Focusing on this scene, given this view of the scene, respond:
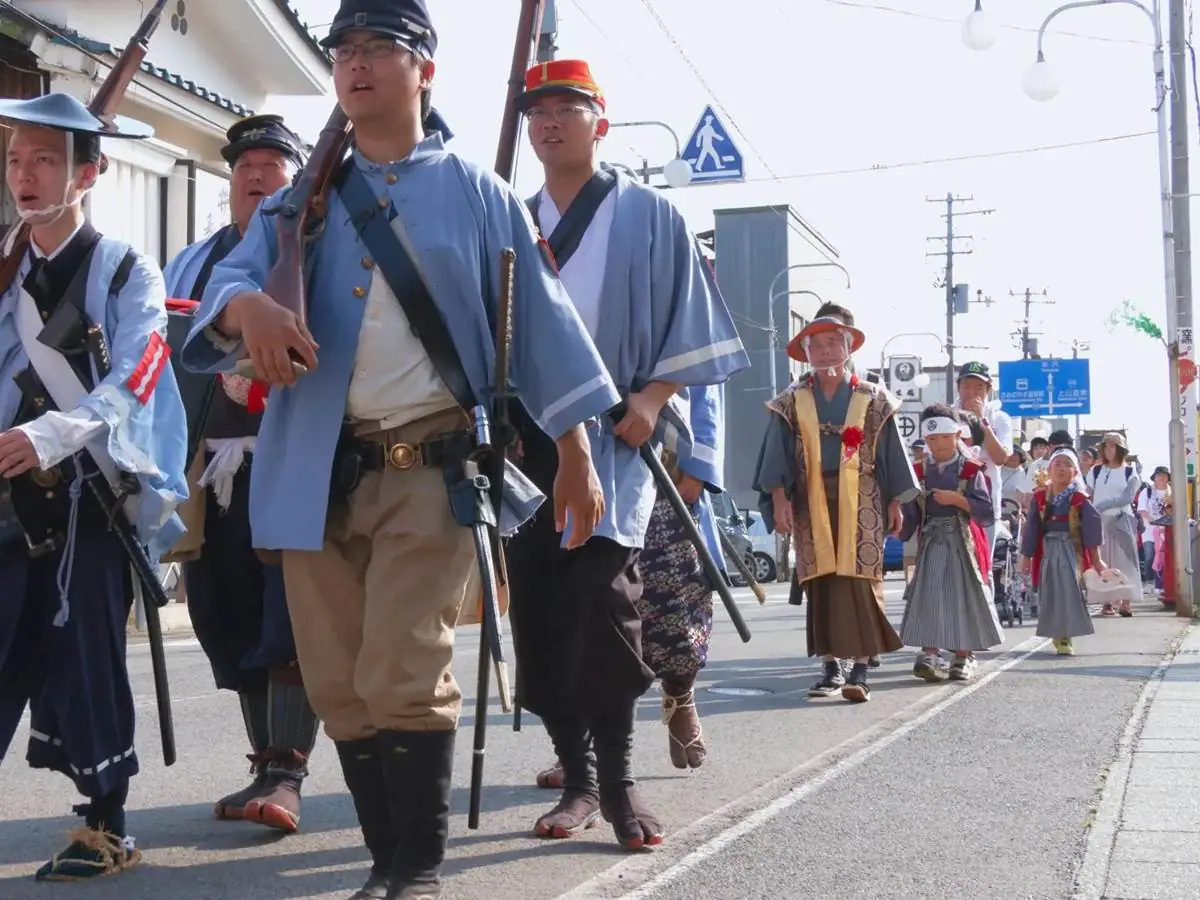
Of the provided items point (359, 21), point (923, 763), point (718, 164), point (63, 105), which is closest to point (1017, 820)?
point (923, 763)

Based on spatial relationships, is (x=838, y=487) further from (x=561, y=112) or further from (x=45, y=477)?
(x=45, y=477)

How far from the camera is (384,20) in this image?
11.7ft

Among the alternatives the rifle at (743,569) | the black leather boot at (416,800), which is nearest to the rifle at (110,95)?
the black leather boot at (416,800)

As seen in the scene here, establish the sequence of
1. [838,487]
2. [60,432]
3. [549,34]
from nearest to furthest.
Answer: [60,432] < [838,487] < [549,34]

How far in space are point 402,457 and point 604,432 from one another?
1097mm

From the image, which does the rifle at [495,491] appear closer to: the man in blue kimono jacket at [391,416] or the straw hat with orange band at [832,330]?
the man in blue kimono jacket at [391,416]

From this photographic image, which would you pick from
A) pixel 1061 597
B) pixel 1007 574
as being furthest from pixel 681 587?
pixel 1007 574

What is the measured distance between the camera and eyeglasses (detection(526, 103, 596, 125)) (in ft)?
15.9

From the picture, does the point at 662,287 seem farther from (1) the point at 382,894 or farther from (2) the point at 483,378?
(1) the point at 382,894

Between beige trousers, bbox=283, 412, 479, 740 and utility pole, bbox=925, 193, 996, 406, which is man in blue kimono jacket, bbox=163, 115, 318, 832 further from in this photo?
utility pole, bbox=925, 193, 996, 406

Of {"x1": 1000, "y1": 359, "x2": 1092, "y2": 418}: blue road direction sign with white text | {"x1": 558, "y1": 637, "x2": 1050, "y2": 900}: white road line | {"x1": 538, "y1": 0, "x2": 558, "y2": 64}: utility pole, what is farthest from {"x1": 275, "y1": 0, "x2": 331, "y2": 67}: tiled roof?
{"x1": 1000, "y1": 359, "x2": 1092, "y2": 418}: blue road direction sign with white text

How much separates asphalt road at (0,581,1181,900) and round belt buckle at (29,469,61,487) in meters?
1.00

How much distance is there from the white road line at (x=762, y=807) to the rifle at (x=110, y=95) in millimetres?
2085

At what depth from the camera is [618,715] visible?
4508mm
